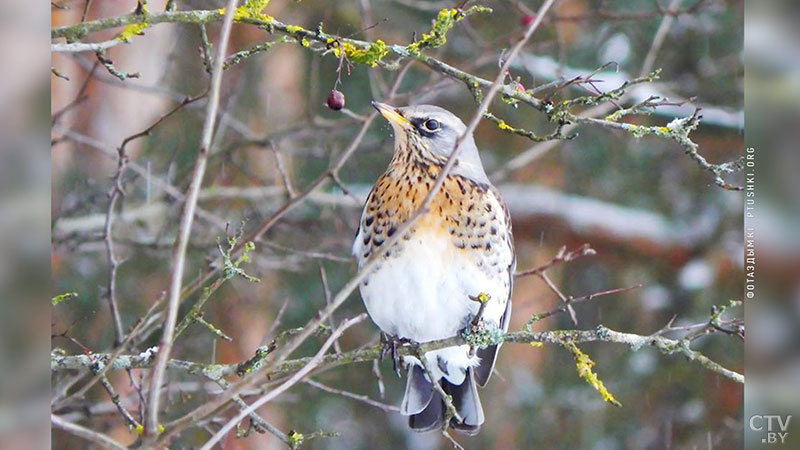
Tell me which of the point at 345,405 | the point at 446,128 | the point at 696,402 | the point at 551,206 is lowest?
the point at 345,405

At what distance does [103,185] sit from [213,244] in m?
1.27

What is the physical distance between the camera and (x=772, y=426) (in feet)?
5.69

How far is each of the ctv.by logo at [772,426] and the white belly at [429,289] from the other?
1.32 m

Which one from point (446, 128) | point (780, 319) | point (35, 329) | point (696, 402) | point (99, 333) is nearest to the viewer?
point (35, 329)

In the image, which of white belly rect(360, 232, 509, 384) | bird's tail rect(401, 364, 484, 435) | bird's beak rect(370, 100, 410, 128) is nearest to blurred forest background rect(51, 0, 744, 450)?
bird's tail rect(401, 364, 484, 435)

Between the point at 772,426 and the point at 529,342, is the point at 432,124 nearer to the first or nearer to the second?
the point at 529,342

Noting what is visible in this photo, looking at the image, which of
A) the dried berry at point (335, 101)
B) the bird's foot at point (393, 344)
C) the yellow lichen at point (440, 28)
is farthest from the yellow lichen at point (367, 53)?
the bird's foot at point (393, 344)

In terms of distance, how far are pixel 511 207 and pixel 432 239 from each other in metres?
2.91

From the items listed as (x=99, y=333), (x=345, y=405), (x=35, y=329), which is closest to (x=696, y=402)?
(x=345, y=405)

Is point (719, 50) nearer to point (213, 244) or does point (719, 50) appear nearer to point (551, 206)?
point (551, 206)

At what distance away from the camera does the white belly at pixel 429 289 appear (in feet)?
9.66

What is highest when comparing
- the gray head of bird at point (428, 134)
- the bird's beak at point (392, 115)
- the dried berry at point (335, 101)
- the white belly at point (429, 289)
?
the dried berry at point (335, 101)

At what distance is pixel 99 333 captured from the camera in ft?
18.0

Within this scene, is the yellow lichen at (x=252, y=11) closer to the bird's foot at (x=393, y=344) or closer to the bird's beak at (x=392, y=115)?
the bird's beak at (x=392, y=115)
